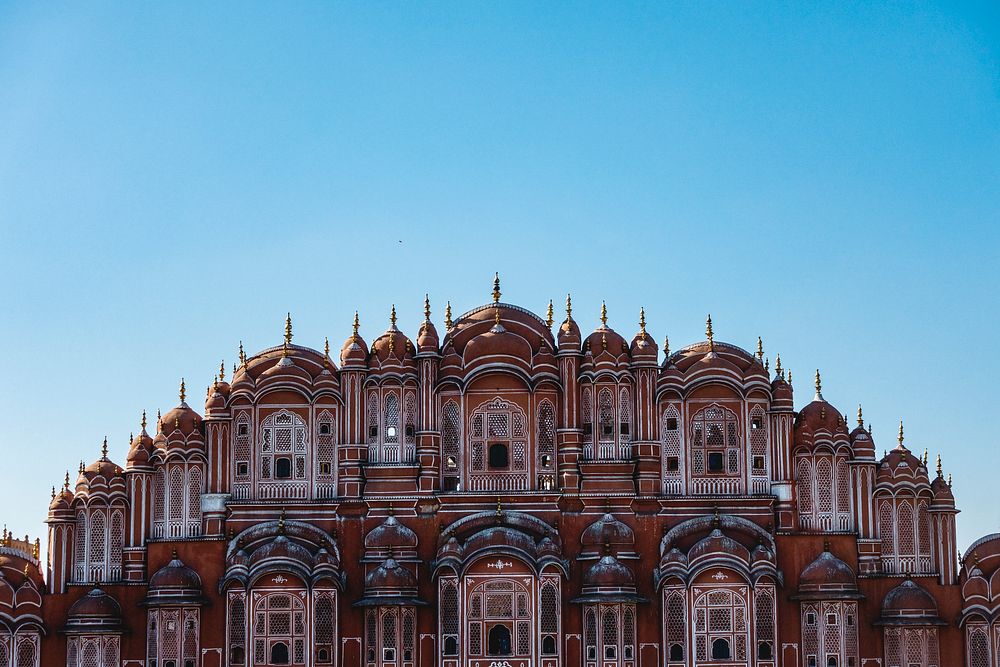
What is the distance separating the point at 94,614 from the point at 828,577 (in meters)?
22.5

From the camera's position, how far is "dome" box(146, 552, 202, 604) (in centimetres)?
5597

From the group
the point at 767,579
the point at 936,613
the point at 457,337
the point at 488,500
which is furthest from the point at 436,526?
the point at 936,613

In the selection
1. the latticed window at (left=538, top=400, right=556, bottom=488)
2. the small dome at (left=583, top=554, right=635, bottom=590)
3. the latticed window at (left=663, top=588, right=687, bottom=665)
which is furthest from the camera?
the latticed window at (left=538, top=400, right=556, bottom=488)

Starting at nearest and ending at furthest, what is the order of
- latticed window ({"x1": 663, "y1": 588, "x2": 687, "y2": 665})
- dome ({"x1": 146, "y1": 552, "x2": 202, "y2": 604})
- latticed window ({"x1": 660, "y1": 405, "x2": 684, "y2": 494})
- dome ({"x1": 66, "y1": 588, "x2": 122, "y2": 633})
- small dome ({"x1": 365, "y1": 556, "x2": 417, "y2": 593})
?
small dome ({"x1": 365, "y1": 556, "x2": 417, "y2": 593})
latticed window ({"x1": 663, "y1": 588, "x2": 687, "y2": 665})
dome ({"x1": 146, "y1": 552, "x2": 202, "y2": 604})
dome ({"x1": 66, "y1": 588, "x2": 122, "y2": 633})
latticed window ({"x1": 660, "y1": 405, "x2": 684, "y2": 494})

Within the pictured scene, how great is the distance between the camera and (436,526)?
5703 cm

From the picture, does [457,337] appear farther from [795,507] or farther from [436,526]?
[795,507]

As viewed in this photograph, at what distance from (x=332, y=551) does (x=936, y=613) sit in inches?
732

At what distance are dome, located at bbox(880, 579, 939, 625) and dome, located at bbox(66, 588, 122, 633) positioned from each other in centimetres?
2365

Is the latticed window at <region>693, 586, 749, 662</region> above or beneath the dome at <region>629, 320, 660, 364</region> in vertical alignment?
beneath

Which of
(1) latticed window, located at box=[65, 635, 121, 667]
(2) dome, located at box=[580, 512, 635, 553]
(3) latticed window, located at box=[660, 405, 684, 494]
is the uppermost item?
(3) latticed window, located at box=[660, 405, 684, 494]

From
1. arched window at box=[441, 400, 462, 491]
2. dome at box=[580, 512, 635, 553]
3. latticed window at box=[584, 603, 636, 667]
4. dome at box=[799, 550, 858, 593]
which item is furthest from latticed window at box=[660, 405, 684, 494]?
arched window at box=[441, 400, 462, 491]

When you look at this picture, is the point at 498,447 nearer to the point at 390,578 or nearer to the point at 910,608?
the point at 390,578

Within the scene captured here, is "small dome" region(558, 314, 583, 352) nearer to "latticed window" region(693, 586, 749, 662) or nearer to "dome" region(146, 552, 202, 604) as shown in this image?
"latticed window" region(693, 586, 749, 662)

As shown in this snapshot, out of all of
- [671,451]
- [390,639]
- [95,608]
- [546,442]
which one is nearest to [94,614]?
[95,608]
